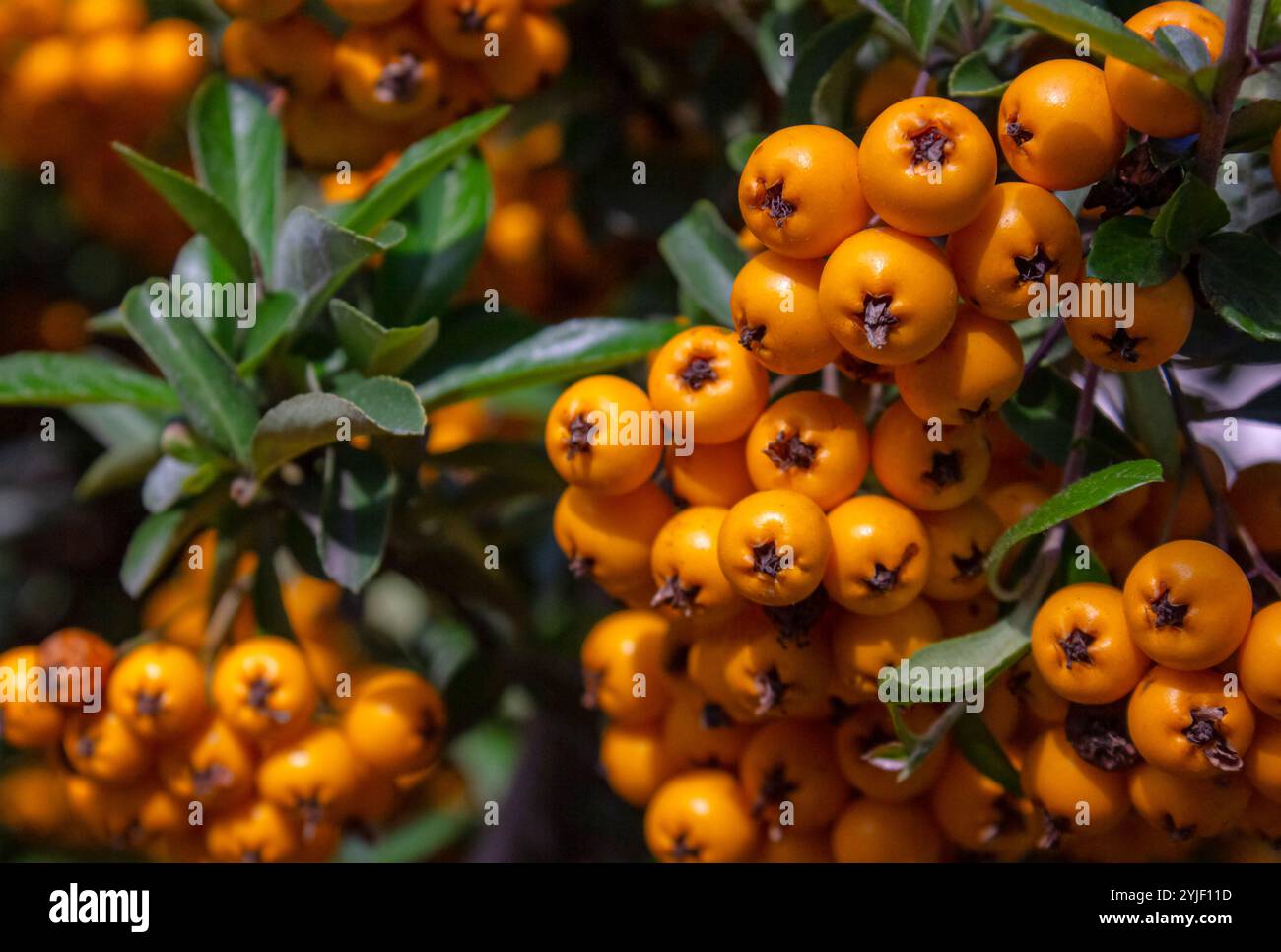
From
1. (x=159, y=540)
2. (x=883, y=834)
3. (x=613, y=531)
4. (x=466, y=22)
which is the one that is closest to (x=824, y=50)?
(x=466, y=22)

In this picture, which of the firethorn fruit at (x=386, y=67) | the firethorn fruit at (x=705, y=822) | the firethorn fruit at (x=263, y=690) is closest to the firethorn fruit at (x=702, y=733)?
the firethorn fruit at (x=705, y=822)

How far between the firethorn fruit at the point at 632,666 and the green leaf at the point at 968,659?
49cm

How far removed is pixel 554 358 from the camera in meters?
2.07

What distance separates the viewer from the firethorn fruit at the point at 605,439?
1648 millimetres

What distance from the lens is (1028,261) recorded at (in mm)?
1413

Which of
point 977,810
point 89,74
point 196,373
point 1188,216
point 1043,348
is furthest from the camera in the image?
point 89,74

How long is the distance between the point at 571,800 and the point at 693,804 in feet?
3.90

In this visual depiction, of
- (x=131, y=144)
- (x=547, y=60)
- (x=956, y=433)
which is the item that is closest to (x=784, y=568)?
(x=956, y=433)

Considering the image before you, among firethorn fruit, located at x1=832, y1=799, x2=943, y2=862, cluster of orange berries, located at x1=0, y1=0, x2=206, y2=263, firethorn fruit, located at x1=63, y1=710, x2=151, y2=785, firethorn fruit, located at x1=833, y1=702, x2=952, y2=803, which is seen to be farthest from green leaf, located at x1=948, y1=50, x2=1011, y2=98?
cluster of orange berries, located at x1=0, y1=0, x2=206, y2=263

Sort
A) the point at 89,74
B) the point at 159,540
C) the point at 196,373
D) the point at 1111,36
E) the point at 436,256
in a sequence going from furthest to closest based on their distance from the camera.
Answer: the point at 89,74 → the point at 436,256 → the point at 159,540 → the point at 196,373 → the point at 1111,36

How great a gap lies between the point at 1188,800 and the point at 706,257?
44.3 inches

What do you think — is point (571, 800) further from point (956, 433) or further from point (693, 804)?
point (956, 433)

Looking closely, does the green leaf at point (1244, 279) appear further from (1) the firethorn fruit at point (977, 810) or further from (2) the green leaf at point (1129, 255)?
(1) the firethorn fruit at point (977, 810)

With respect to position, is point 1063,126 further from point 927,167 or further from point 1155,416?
point 1155,416
